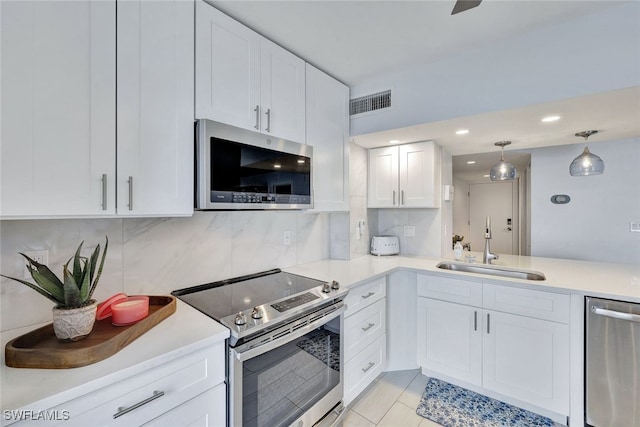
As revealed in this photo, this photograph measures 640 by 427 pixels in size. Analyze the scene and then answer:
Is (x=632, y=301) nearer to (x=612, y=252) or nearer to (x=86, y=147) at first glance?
(x=612, y=252)

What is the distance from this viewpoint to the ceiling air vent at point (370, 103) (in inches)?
87.6

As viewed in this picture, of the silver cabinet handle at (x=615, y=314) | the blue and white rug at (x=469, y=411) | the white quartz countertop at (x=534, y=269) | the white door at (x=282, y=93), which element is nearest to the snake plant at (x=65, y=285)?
the white door at (x=282, y=93)

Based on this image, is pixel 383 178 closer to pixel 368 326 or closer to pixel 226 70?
pixel 368 326

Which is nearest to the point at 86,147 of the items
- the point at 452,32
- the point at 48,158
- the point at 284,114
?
the point at 48,158

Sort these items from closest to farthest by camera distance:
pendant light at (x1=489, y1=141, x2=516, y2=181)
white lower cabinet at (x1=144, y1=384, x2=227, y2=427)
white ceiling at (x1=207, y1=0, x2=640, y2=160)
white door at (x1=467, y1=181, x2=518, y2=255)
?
white lower cabinet at (x1=144, y1=384, x2=227, y2=427) → white ceiling at (x1=207, y1=0, x2=640, y2=160) → pendant light at (x1=489, y1=141, x2=516, y2=181) → white door at (x1=467, y1=181, x2=518, y2=255)

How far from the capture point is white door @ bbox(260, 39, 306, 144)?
65.5 inches

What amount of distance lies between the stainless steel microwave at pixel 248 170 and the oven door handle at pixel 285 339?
675 mm

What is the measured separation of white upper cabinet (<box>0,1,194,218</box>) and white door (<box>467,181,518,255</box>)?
6099 millimetres

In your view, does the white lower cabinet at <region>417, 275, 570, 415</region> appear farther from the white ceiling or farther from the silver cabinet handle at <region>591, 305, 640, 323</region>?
the white ceiling

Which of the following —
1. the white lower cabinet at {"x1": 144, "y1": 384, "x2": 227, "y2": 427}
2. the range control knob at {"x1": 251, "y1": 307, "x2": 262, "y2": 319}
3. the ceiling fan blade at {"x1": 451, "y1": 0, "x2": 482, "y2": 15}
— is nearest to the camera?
the white lower cabinet at {"x1": 144, "y1": 384, "x2": 227, "y2": 427}

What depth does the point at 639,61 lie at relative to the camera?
4.50 ft

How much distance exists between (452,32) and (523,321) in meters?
1.92

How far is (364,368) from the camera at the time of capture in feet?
6.55

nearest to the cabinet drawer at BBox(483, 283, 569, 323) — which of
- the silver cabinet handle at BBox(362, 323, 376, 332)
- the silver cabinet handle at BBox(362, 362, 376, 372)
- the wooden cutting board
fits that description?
the silver cabinet handle at BBox(362, 323, 376, 332)
